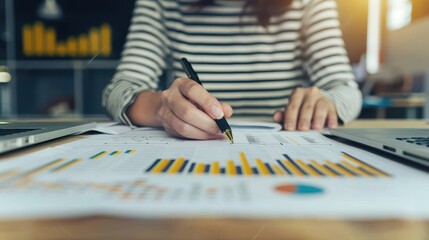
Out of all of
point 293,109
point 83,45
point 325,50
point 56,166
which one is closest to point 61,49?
point 83,45

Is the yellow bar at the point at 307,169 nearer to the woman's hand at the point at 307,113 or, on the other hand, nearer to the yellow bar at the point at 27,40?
the woman's hand at the point at 307,113

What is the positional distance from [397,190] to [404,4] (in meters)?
3.21

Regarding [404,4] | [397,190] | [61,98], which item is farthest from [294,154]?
[404,4]

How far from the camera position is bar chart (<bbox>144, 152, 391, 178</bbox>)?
0.89ft

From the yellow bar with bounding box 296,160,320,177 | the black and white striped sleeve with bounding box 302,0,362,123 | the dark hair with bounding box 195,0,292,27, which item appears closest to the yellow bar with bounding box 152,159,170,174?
the yellow bar with bounding box 296,160,320,177

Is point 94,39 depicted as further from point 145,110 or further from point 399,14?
point 145,110

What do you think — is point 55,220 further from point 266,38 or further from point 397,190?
point 266,38

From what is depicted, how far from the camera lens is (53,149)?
382mm

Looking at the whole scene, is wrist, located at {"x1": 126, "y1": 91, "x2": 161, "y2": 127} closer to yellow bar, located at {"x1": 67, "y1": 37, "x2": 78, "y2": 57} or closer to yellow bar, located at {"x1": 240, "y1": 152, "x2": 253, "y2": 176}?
yellow bar, located at {"x1": 240, "y1": 152, "x2": 253, "y2": 176}

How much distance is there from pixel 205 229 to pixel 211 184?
5 centimetres

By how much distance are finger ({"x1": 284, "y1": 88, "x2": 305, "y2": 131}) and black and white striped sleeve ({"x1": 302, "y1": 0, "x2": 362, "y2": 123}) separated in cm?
26

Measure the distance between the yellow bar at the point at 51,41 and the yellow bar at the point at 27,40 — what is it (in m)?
0.11

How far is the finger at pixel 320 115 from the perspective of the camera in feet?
2.08

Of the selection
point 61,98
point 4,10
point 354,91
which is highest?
point 4,10
